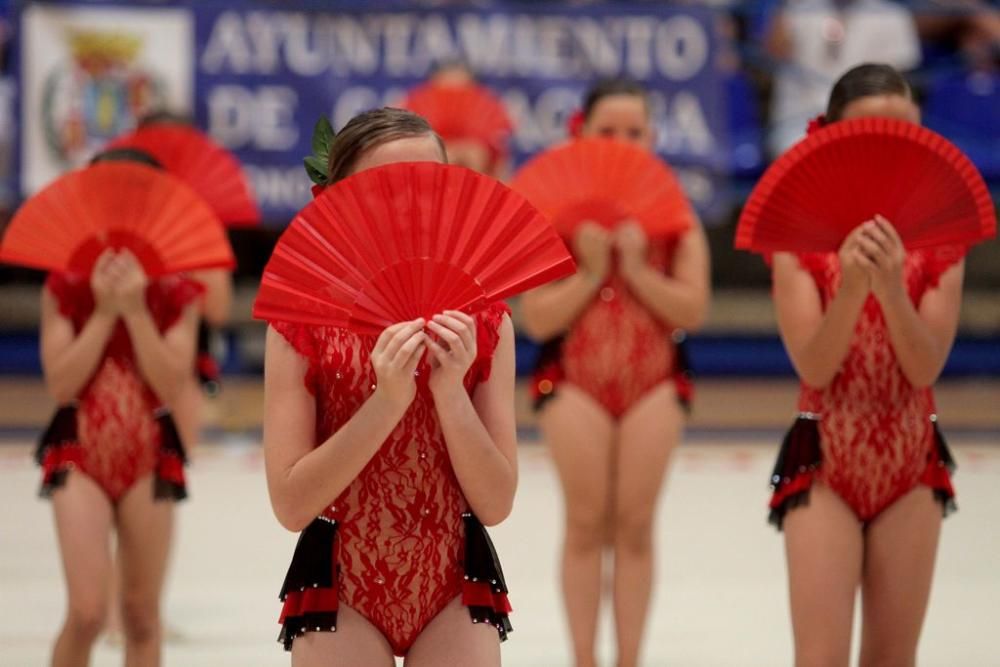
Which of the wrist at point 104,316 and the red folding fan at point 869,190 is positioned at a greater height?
the red folding fan at point 869,190

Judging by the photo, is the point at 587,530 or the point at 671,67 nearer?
the point at 587,530

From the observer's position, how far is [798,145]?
293 centimetres

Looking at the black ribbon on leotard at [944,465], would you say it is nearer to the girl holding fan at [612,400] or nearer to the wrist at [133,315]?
the girl holding fan at [612,400]

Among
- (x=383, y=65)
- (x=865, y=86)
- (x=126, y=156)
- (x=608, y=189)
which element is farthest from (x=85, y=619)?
(x=383, y=65)

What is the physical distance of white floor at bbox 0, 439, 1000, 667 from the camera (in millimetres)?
4680

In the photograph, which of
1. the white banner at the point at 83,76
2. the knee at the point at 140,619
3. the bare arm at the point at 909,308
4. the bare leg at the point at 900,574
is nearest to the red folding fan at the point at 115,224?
the knee at the point at 140,619

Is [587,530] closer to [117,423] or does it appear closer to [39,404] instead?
[117,423]

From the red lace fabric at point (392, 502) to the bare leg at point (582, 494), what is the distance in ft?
6.06

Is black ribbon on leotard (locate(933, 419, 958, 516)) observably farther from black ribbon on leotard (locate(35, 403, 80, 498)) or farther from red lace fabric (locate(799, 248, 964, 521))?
black ribbon on leotard (locate(35, 403, 80, 498))

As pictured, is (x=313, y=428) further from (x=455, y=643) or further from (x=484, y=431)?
(x=455, y=643)

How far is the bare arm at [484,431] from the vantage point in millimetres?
2139

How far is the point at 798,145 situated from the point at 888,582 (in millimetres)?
936

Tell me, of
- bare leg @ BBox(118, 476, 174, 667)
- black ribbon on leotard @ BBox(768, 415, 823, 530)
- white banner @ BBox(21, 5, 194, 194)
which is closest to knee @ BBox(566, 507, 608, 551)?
black ribbon on leotard @ BBox(768, 415, 823, 530)

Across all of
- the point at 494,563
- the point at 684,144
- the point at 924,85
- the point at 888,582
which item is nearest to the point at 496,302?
the point at 494,563
